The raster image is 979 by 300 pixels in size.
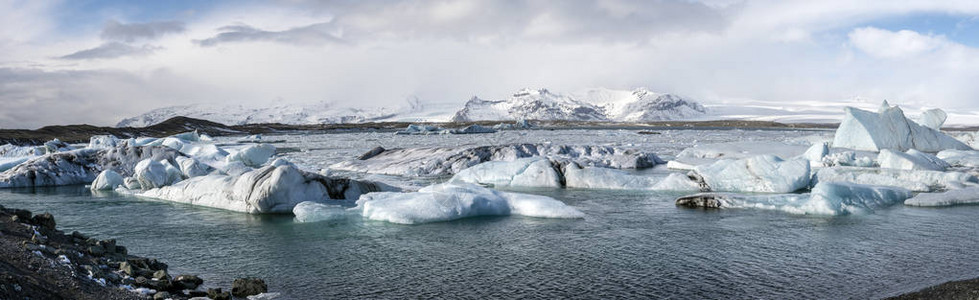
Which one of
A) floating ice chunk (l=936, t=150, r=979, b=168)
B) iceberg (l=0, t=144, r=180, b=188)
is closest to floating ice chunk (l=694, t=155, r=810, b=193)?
floating ice chunk (l=936, t=150, r=979, b=168)

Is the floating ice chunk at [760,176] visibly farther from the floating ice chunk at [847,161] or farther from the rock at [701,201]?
the floating ice chunk at [847,161]

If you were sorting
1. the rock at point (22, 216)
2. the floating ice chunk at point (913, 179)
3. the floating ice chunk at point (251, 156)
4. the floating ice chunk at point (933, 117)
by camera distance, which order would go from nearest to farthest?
the rock at point (22, 216), the floating ice chunk at point (913, 179), the floating ice chunk at point (251, 156), the floating ice chunk at point (933, 117)

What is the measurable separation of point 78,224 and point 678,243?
9.50 metres

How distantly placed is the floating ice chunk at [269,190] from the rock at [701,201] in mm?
6146

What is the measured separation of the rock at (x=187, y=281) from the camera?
20.4 ft

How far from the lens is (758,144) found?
26.9m

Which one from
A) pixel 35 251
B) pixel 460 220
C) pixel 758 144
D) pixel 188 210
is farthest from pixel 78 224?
pixel 758 144

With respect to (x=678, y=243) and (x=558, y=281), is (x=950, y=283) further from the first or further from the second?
(x=558, y=281)

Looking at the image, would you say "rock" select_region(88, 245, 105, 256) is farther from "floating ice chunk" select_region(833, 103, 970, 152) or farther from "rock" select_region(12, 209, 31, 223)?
"floating ice chunk" select_region(833, 103, 970, 152)

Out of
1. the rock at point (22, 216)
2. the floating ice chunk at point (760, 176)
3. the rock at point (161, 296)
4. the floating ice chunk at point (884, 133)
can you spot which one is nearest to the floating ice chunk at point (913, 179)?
the floating ice chunk at point (760, 176)

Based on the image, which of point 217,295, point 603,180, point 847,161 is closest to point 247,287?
point 217,295

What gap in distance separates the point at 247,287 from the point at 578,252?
13.0ft

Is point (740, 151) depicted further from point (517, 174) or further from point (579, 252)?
point (579, 252)

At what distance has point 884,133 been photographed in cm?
2669
